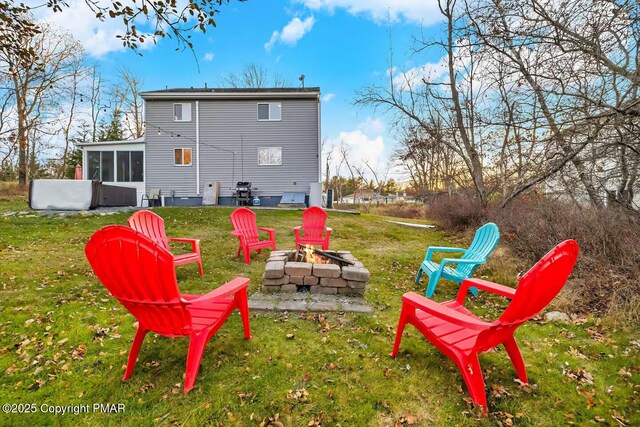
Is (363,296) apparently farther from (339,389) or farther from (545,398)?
(545,398)

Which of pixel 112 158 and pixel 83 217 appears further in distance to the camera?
pixel 112 158

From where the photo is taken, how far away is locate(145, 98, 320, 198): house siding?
15.3m

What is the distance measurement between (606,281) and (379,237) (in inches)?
223

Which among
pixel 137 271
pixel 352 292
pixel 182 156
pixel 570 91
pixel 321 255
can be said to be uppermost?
pixel 182 156

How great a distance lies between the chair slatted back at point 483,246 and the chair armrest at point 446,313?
1963 mm

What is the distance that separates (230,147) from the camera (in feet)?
50.3

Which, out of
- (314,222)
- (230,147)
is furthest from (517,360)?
(230,147)

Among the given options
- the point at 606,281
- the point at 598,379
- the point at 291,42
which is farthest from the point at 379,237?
the point at 291,42

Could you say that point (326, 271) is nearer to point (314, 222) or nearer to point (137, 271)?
point (314, 222)

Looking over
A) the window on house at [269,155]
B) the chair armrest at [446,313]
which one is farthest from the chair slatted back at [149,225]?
the window on house at [269,155]

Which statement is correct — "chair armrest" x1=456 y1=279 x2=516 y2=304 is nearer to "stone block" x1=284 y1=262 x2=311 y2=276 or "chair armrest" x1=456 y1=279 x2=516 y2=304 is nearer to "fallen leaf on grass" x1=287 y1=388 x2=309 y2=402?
"fallen leaf on grass" x1=287 y1=388 x2=309 y2=402

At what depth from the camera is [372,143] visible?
32.0m

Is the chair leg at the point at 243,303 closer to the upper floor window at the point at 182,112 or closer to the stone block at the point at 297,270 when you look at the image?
the stone block at the point at 297,270

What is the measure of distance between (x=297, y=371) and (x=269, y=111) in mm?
14720
